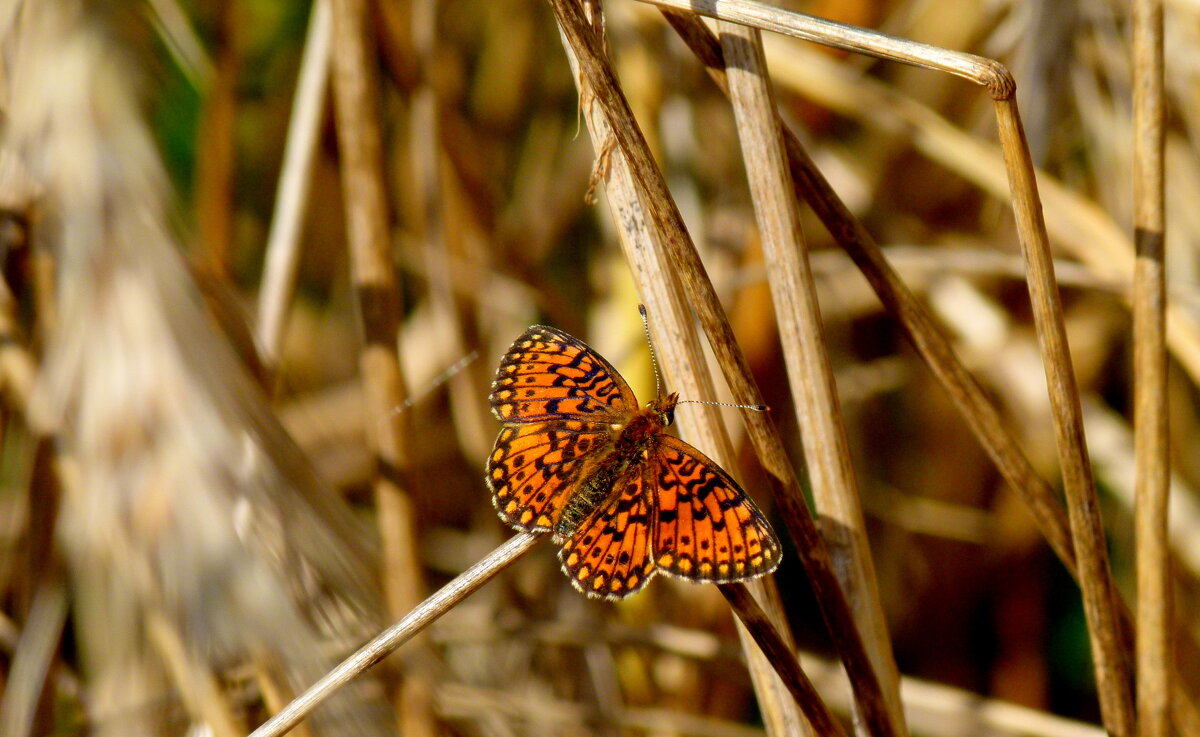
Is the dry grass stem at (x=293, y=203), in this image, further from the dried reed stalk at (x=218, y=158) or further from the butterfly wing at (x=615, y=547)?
the butterfly wing at (x=615, y=547)

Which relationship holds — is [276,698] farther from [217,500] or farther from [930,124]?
[930,124]

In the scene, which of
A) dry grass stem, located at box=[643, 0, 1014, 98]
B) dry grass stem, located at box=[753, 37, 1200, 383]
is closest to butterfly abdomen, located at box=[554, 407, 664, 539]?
dry grass stem, located at box=[643, 0, 1014, 98]

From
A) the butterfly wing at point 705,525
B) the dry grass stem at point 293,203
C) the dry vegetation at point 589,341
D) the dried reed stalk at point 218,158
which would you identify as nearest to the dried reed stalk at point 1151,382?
the dry vegetation at point 589,341

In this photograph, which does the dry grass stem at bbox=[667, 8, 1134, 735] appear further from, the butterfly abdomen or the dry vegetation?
the butterfly abdomen

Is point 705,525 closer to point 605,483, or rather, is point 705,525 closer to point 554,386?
point 605,483

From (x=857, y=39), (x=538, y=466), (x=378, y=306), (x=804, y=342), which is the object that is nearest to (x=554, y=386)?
(x=538, y=466)

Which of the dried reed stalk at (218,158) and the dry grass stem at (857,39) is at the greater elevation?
the dry grass stem at (857,39)

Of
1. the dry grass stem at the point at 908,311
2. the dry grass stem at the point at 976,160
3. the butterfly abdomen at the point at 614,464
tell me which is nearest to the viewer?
the dry grass stem at the point at 908,311

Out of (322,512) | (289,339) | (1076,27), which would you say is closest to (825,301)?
(1076,27)
